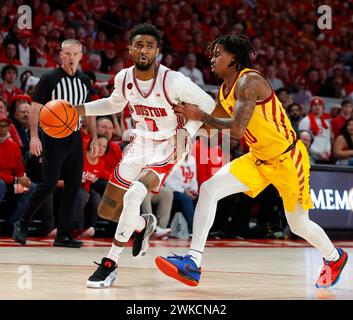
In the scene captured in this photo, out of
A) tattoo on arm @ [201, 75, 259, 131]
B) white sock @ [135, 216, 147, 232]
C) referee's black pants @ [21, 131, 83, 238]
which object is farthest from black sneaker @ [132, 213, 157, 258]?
referee's black pants @ [21, 131, 83, 238]

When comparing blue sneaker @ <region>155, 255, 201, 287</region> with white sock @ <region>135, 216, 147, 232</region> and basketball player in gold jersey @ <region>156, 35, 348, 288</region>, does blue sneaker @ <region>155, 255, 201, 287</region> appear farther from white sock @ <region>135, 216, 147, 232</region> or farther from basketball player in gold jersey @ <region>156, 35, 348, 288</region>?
white sock @ <region>135, 216, 147, 232</region>

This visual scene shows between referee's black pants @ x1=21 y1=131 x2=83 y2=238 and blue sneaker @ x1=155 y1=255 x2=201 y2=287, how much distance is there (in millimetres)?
2934

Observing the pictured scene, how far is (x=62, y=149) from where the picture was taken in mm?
7926

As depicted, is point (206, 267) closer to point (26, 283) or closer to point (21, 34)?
point (26, 283)

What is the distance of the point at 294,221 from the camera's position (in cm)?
566

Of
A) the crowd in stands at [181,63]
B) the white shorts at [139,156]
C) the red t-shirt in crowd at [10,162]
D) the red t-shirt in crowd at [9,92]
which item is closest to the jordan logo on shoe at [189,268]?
the white shorts at [139,156]

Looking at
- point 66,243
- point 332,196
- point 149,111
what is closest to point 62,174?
point 66,243

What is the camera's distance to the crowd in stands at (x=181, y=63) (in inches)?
379

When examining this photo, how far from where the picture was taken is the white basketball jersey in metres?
5.80

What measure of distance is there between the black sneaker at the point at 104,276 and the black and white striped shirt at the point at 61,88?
2.93 metres

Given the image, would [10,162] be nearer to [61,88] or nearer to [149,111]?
[61,88]

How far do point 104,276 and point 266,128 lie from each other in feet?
4.92

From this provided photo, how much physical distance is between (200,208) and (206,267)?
1.50 meters

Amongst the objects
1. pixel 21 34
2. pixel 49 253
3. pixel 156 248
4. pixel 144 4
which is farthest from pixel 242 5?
pixel 49 253
